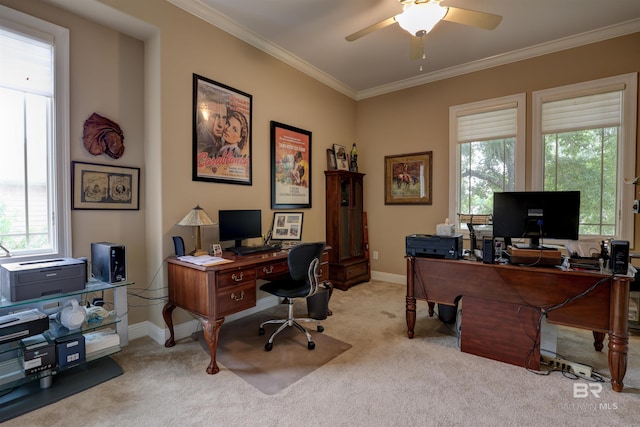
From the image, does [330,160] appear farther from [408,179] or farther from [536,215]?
[536,215]

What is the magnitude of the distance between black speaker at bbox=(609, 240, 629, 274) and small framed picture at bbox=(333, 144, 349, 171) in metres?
3.27

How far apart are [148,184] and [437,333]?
3.02 meters

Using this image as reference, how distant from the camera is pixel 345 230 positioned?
4.49 m

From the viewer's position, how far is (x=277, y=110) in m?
3.68

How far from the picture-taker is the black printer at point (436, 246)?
2514 millimetres

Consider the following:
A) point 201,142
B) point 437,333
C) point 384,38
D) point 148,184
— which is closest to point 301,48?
point 384,38

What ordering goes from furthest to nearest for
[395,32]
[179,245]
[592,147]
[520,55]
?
[520,55]
[592,147]
[395,32]
[179,245]

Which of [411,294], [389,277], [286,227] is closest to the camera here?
[411,294]

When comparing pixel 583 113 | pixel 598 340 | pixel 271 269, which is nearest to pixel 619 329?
pixel 598 340

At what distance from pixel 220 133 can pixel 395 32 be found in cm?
A: 214

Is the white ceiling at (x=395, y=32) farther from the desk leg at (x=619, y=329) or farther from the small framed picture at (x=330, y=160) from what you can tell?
the desk leg at (x=619, y=329)

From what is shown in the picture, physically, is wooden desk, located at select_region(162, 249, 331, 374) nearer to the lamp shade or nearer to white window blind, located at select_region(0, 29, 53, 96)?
the lamp shade

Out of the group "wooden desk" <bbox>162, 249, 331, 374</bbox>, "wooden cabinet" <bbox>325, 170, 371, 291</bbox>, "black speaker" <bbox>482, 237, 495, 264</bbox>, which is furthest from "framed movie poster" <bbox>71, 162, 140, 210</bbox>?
"black speaker" <bbox>482, 237, 495, 264</bbox>

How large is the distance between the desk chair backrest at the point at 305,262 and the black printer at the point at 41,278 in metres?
1.44
